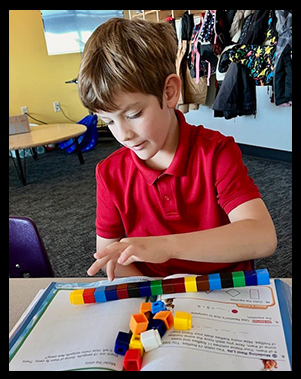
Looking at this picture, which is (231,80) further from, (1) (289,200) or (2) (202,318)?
(2) (202,318)

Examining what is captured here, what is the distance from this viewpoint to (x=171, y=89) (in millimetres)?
719

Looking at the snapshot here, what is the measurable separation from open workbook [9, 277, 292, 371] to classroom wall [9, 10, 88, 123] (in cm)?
393

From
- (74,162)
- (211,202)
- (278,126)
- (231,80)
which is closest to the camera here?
(211,202)

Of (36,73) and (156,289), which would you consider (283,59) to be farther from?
(36,73)

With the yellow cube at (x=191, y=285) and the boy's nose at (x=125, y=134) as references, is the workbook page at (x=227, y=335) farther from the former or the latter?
the boy's nose at (x=125, y=134)

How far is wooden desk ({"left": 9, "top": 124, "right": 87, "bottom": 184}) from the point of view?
2629 mm

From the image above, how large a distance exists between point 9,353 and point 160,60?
21.6 inches

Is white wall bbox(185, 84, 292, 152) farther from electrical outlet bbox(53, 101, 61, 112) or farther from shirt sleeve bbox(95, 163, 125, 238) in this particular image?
shirt sleeve bbox(95, 163, 125, 238)

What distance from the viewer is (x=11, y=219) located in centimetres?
87

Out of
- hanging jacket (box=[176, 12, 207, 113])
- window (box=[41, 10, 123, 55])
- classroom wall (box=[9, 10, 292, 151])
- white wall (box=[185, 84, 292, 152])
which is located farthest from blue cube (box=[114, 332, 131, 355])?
window (box=[41, 10, 123, 55])

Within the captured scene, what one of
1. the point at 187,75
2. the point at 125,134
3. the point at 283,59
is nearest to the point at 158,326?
the point at 125,134

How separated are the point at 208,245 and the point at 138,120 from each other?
25 centimetres

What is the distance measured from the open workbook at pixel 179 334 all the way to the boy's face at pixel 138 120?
0.29 meters

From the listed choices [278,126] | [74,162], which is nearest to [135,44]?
[278,126]
